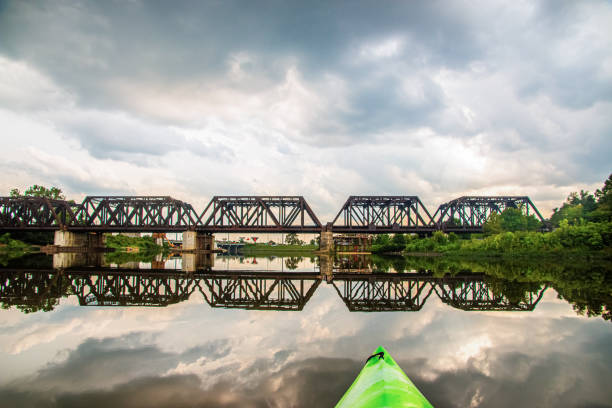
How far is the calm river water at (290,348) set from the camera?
5113mm

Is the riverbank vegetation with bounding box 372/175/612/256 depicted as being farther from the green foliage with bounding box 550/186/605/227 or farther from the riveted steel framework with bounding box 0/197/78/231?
the riveted steel framework with bounding box 0/197/78/231

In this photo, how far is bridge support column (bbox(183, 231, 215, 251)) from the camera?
76.8 meters

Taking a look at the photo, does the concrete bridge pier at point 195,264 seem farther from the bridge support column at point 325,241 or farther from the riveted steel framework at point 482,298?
the bridge support column at point 325,241

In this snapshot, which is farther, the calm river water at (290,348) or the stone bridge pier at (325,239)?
the stone bridge pier at (325,239)

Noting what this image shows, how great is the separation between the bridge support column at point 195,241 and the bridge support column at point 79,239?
27550 mm

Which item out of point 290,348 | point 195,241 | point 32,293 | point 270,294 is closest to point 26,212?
point 195,241

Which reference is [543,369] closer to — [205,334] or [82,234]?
[205,334]

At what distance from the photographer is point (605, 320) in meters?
9.89

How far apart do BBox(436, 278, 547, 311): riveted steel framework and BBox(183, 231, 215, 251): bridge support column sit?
67.9 metres

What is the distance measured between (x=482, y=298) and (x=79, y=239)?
304 ft

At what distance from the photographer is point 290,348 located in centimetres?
734

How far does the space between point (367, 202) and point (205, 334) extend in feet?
251

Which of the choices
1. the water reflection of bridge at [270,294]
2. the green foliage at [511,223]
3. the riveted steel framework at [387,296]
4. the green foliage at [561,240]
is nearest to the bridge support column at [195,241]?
the water reflection of bridge at [270,294]

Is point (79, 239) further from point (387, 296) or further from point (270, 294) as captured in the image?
point (387, 296)
